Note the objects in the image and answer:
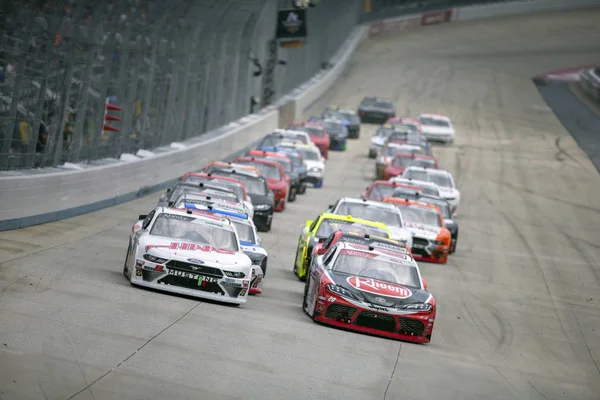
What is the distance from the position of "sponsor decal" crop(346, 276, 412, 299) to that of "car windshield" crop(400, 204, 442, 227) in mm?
8827

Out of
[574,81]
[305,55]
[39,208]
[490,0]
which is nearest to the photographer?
[39,208]

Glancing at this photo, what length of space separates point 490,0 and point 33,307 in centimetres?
8435

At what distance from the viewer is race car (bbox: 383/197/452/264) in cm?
2300

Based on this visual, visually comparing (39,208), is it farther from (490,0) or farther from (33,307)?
(490,0)

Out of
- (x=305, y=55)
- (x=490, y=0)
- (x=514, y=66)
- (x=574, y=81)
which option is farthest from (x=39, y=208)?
(x=490, y=0)

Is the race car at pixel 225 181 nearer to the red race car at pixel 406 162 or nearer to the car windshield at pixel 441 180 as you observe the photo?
the car windshield at pixel 441 180

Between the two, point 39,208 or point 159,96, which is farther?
point 159,96

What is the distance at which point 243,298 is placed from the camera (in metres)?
15.2

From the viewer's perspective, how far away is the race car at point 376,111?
189 feet

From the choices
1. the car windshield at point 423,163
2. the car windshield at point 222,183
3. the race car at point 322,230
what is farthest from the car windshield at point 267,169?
the race car at point 322,230

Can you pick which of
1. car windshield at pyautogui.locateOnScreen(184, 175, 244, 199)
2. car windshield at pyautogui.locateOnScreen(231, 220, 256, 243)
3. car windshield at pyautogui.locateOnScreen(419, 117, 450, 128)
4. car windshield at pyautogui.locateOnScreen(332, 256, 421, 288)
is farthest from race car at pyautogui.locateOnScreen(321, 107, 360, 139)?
car windshield at pyautogui.locateOnScreen(332, 256, 421, 288)

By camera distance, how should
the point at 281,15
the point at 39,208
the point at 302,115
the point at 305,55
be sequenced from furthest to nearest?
1. the point at 305,55
2. the point at 302,115
3. the point at 281,15
4. the point at 39,208

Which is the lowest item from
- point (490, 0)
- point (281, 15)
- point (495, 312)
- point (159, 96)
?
point (495, 312)

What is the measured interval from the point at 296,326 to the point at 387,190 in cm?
1339
